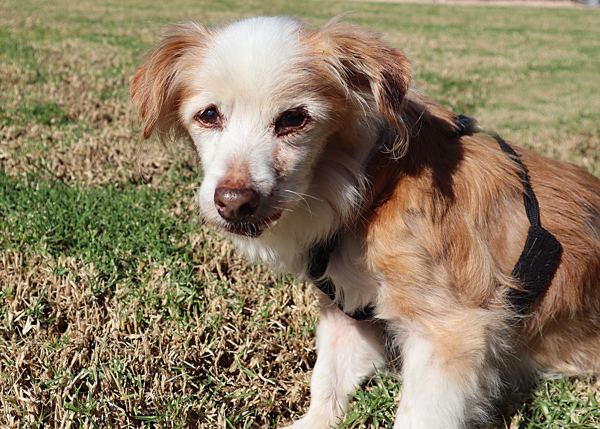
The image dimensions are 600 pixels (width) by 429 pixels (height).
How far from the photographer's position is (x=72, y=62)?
22.8ft

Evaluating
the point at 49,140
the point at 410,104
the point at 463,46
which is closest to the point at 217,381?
the point at 410,104

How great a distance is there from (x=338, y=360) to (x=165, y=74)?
65.9 inches

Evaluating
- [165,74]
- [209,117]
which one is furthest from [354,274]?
[165,74]

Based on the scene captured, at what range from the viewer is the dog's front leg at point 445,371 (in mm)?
2082

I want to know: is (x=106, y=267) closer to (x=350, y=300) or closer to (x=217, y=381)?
(x=217, y=381)

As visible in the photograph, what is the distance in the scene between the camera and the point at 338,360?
272cm

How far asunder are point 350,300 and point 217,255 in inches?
49.6

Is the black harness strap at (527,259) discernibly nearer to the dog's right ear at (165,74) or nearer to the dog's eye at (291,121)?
the dog's eye at (291,121)

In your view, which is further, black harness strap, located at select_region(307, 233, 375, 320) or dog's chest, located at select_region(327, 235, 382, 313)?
black harness strap, located at select_region(307, 233, 375, 320)

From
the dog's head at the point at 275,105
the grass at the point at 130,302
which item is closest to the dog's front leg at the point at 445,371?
the grass at the point at 130,302

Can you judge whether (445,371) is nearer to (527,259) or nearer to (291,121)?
(527,259)

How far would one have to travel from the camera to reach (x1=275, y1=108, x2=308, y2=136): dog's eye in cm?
212

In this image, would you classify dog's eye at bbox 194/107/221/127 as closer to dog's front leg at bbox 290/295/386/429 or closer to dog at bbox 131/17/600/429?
dog at bbox 131/17/600/429

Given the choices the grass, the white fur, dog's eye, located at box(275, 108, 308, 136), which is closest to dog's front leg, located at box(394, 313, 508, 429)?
the white fur
